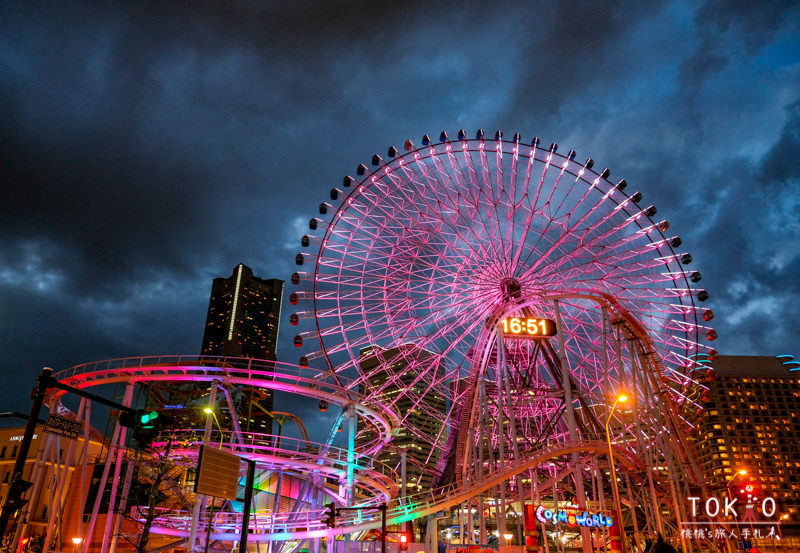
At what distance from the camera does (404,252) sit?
131 ft

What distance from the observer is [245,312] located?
179125 millimetres

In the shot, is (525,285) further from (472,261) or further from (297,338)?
(297,338)

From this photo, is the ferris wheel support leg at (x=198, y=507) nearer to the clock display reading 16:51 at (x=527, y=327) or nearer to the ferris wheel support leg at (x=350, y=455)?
the ferris wheel support leg at (x=350, y=455)

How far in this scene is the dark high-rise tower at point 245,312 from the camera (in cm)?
17338

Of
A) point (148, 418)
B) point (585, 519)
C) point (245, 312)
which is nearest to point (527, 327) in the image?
point (585, 519)

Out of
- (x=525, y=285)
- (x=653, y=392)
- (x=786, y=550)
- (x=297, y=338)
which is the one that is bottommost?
(x=786, y=550)

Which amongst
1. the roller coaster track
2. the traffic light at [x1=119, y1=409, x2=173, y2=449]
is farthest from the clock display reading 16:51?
the traffic light at [x1=119, y1=409, x2=173, y2=449]

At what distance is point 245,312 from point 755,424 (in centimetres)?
14642

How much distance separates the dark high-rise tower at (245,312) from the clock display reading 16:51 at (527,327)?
14397 cm

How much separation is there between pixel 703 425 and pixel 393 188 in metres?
132

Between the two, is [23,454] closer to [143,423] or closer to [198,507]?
[143,423]

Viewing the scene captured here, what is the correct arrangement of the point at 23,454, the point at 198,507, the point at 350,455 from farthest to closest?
the point at 350,455
the point at 198,507
the point at 23,454

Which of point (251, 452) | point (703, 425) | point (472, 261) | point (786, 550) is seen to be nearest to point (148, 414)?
point (251, 452)

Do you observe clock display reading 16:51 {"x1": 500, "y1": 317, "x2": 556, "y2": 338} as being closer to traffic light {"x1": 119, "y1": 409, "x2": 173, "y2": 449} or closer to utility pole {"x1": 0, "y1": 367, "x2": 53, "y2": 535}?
traffic light {"x1": 119, "y1": 409, "x2": 173, "y2": 449}
